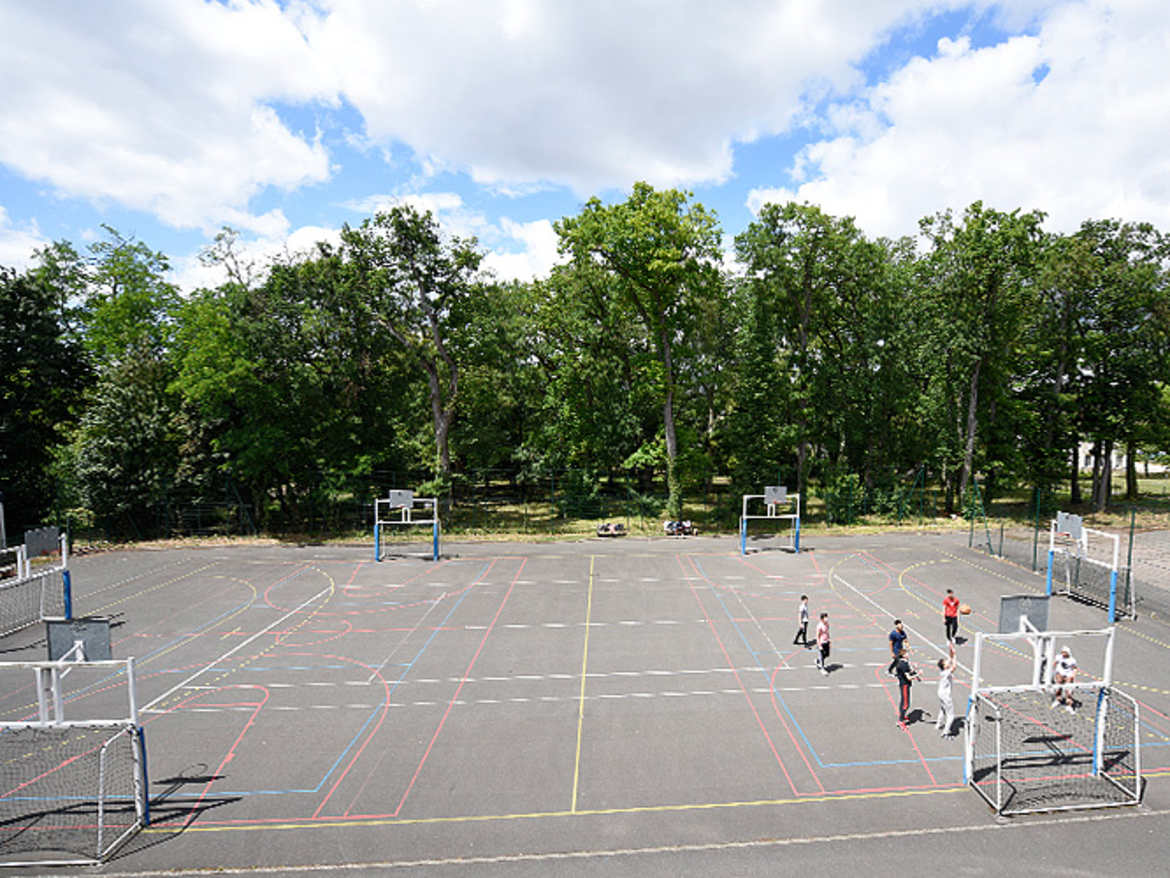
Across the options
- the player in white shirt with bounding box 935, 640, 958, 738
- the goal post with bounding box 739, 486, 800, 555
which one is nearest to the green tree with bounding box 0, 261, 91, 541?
the goal post with bounding box 739, 486, 800, 555

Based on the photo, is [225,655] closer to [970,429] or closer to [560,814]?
[560,814]

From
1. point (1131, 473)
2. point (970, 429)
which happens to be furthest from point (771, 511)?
point (1131, 473)

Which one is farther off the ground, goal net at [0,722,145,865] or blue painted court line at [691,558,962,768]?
blue painted court line at [691,558,962,768]

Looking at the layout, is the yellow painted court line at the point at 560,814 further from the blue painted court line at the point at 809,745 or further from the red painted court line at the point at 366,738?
the blue painted court line at the point at 809,745

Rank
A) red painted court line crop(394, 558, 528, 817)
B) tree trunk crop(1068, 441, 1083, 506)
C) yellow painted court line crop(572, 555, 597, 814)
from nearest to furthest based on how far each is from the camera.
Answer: red painted court line crop(394, 558, 528, 817) < yellow painted court line crop(572, 555, 597, 814) < tree trunk crop(1068, 441, 1083, 506)

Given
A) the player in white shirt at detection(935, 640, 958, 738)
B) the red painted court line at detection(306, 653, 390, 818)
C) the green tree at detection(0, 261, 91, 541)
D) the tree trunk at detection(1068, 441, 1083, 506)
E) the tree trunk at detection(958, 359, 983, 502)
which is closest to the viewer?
the red painted court line at detection(306, 653, 390, 818)

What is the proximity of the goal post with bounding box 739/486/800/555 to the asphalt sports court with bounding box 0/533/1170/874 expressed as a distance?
392 cm

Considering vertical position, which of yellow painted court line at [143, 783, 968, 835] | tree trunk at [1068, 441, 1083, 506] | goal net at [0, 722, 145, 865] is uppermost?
tree trunk at [1068, 441, 1083, 506]

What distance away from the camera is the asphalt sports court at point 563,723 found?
409 inches

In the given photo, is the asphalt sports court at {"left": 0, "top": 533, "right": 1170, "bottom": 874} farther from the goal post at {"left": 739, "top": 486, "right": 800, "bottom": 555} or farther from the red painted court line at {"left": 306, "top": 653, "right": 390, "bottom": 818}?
the goal post at {"left": 739, "top": 486, "right": 800, "bottom": 555}

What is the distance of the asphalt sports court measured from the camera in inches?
409

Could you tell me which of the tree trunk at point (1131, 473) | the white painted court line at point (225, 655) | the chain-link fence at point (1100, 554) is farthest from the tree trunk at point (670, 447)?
the tree trunk at point (1131, 473)

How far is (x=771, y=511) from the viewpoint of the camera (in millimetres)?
32969

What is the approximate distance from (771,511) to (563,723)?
856 inches
